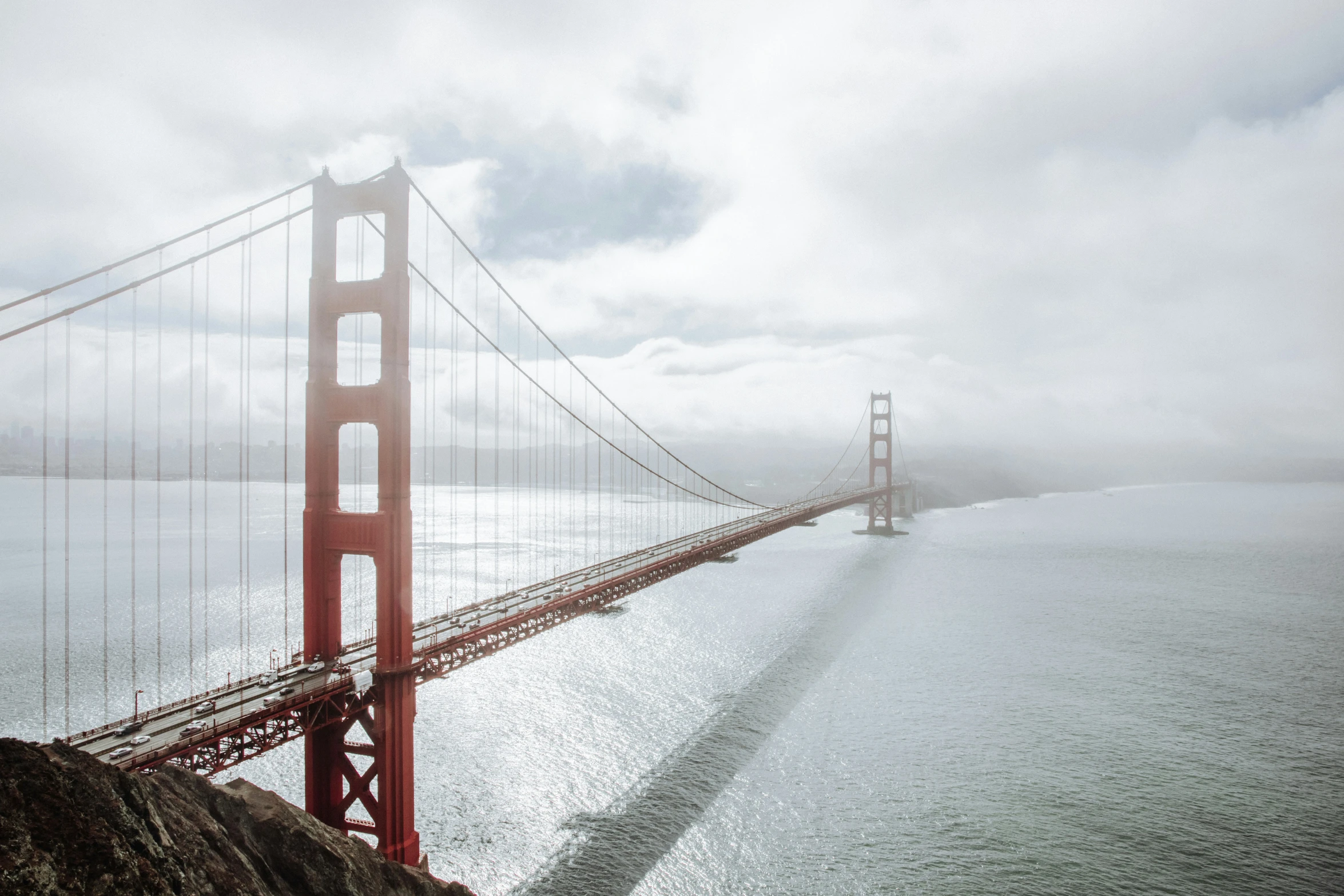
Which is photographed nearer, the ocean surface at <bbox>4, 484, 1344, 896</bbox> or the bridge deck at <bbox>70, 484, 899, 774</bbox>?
the bridge deck at <bbox>70, 484, 899, 774</bbox>

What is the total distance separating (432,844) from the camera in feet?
43.4

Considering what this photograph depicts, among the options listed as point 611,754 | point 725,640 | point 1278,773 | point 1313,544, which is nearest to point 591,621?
point 725,640

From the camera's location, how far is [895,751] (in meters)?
18.0

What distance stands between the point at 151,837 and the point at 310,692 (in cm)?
569

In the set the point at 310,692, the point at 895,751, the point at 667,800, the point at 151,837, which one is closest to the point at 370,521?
the point at 310,692

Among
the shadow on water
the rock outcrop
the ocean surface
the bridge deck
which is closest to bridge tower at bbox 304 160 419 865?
the bridge deck

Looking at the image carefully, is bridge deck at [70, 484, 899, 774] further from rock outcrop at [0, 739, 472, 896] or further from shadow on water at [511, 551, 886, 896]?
shadow on water at [511, 551, 886, 896]

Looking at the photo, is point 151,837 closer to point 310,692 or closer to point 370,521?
point 310,692

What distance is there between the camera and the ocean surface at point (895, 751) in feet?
42.1

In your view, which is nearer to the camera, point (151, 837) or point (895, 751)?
point (151, 837)

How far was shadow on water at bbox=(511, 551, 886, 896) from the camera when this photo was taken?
12.2m

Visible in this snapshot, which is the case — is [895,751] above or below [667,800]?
below

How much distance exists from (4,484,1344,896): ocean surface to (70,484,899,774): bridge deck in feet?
13.4

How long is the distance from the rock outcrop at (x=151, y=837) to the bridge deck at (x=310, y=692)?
146 centimetres
